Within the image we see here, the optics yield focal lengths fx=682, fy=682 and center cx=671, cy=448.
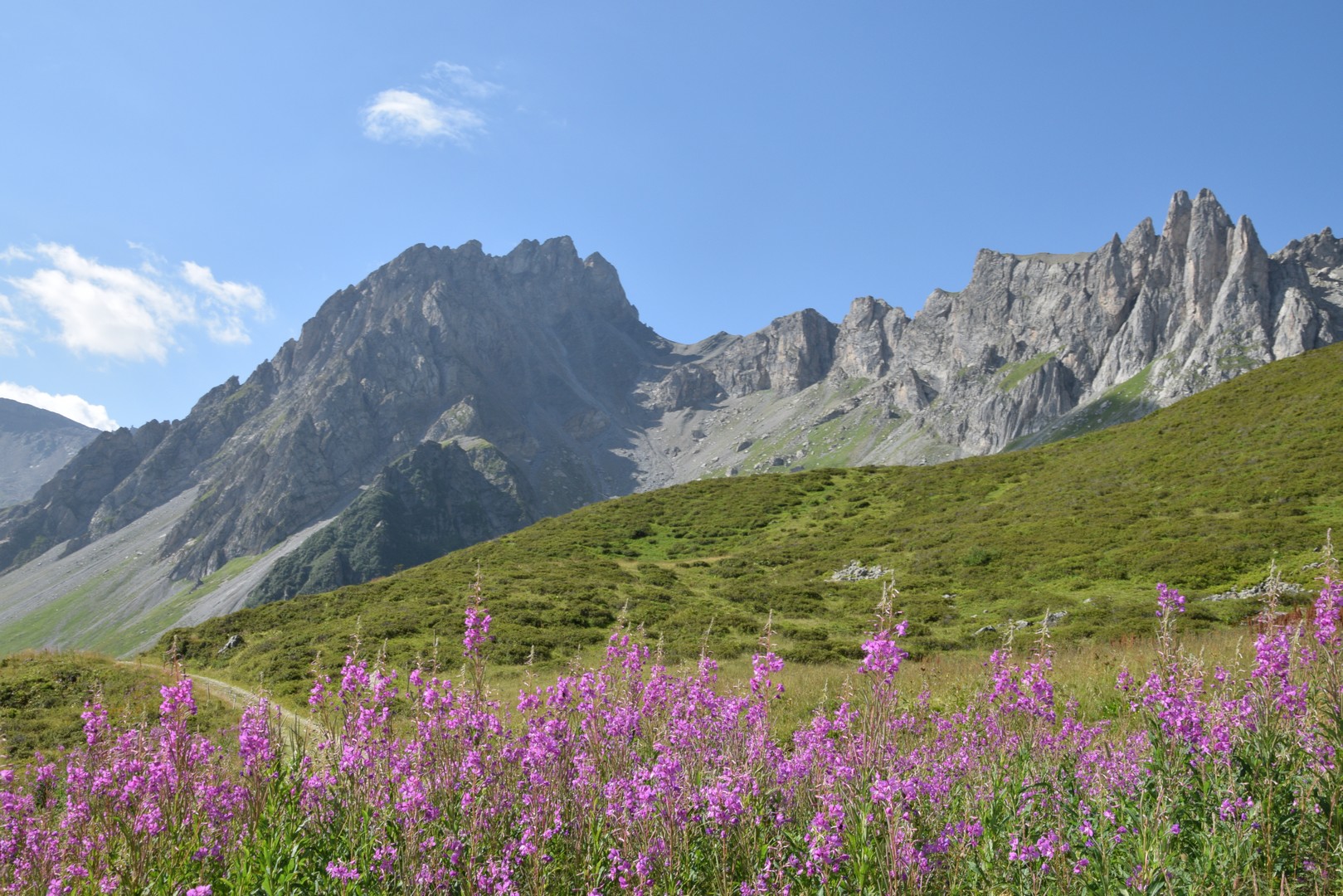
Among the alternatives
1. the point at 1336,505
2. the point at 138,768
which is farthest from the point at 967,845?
the point at 1336,505

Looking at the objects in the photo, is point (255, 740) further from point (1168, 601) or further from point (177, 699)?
point (1168, 601)

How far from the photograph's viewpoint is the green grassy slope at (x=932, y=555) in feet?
81.6

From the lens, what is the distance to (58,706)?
20.7 metres

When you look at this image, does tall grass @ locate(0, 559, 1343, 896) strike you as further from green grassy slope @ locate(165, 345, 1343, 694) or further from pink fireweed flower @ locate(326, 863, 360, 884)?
green grassy slope @ locate(165, 345, 1343, 694)

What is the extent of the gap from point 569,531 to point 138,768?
4520cm

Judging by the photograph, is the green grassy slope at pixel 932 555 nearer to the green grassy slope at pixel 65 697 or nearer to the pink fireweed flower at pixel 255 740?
the green grassy slope at pixel 65 697

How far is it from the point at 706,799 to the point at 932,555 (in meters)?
33.4

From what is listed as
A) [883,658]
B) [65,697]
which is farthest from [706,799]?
[65,697]

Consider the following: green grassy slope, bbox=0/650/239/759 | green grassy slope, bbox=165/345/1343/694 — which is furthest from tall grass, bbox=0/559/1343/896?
green grassy slope, bbox=0/650/239/759

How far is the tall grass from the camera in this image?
4.40 meters

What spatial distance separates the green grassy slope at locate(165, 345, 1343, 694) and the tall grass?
9.73 metres

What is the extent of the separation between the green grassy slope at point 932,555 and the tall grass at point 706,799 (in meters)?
9.73

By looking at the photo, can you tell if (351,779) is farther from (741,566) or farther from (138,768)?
(741,566)

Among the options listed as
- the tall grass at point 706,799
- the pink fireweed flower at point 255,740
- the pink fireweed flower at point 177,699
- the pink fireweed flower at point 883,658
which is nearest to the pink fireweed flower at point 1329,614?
the tall grass at point 706,799
